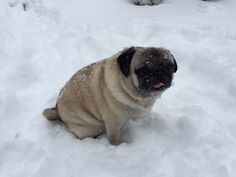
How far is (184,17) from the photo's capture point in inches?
212

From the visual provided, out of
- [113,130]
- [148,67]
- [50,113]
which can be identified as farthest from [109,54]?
[148,67]

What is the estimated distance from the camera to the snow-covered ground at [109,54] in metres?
3.29

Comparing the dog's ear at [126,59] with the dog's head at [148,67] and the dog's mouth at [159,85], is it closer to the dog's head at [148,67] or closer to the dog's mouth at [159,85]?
the dog's head at [148,67]

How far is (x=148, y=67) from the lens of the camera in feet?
9.75

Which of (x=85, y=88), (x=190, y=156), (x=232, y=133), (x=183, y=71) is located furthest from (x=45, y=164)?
(x=183, y=71)

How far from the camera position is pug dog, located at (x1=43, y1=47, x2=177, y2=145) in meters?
3.01

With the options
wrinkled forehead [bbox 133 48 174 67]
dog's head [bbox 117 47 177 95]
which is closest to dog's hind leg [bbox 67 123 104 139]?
dog's head [bbox 117 47 177 95]

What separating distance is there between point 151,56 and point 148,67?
0.08 m

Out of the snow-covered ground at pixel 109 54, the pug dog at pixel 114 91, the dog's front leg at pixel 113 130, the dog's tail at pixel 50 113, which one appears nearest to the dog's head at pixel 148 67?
the pug dog at pixel 114 91

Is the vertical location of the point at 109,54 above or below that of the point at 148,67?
below

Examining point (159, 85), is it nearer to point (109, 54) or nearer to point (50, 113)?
point (50, 113)

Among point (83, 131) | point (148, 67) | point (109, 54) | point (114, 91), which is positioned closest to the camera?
point (148, 67)

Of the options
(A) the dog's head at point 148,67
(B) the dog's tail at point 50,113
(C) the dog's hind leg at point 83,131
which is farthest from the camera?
(B) the dog's tail at point 50,113

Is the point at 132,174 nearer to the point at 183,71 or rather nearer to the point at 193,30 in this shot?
the point at 183,71
